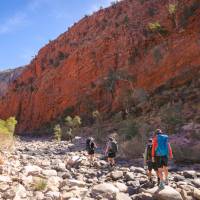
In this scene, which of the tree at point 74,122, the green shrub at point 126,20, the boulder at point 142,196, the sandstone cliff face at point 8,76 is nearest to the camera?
the boulder at point 142,196

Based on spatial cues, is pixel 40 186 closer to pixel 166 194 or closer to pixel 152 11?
pixel 166 194

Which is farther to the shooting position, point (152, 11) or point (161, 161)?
point (152, 11)

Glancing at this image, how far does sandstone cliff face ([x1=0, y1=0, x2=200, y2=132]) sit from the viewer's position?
35656 millimetres

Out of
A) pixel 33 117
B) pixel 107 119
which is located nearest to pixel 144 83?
pixel 107 119

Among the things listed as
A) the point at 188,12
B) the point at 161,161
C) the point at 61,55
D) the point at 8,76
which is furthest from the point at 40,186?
the point at 8,76

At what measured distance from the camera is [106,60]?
45625mm

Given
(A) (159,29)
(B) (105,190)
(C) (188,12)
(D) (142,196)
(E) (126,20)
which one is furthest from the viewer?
(E) (126,20)

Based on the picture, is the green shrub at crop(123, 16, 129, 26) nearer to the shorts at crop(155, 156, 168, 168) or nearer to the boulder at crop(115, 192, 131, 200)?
the shorts at crop(155, 156, 168, 168)

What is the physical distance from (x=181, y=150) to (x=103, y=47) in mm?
32974

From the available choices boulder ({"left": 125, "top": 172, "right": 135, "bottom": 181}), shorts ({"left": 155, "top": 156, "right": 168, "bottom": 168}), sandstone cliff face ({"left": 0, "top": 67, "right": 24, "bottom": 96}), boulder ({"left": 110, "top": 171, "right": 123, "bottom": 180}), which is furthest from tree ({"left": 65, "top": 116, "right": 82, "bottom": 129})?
sandstone cliff face ({"left": 0, "top": 67, "right": 24, "bottom": 96})

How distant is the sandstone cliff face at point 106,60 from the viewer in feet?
117

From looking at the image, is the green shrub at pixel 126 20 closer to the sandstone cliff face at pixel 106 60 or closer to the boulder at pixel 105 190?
the sandstone cliff face at pixel 106 60

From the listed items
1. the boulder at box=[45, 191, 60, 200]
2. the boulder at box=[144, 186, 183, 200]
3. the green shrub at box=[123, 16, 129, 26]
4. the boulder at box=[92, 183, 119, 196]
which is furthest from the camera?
the green shrub at box=[123, 16, 129, 26]

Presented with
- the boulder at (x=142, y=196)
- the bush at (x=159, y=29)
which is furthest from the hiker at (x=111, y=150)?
the bush at (x=159, y=29)
